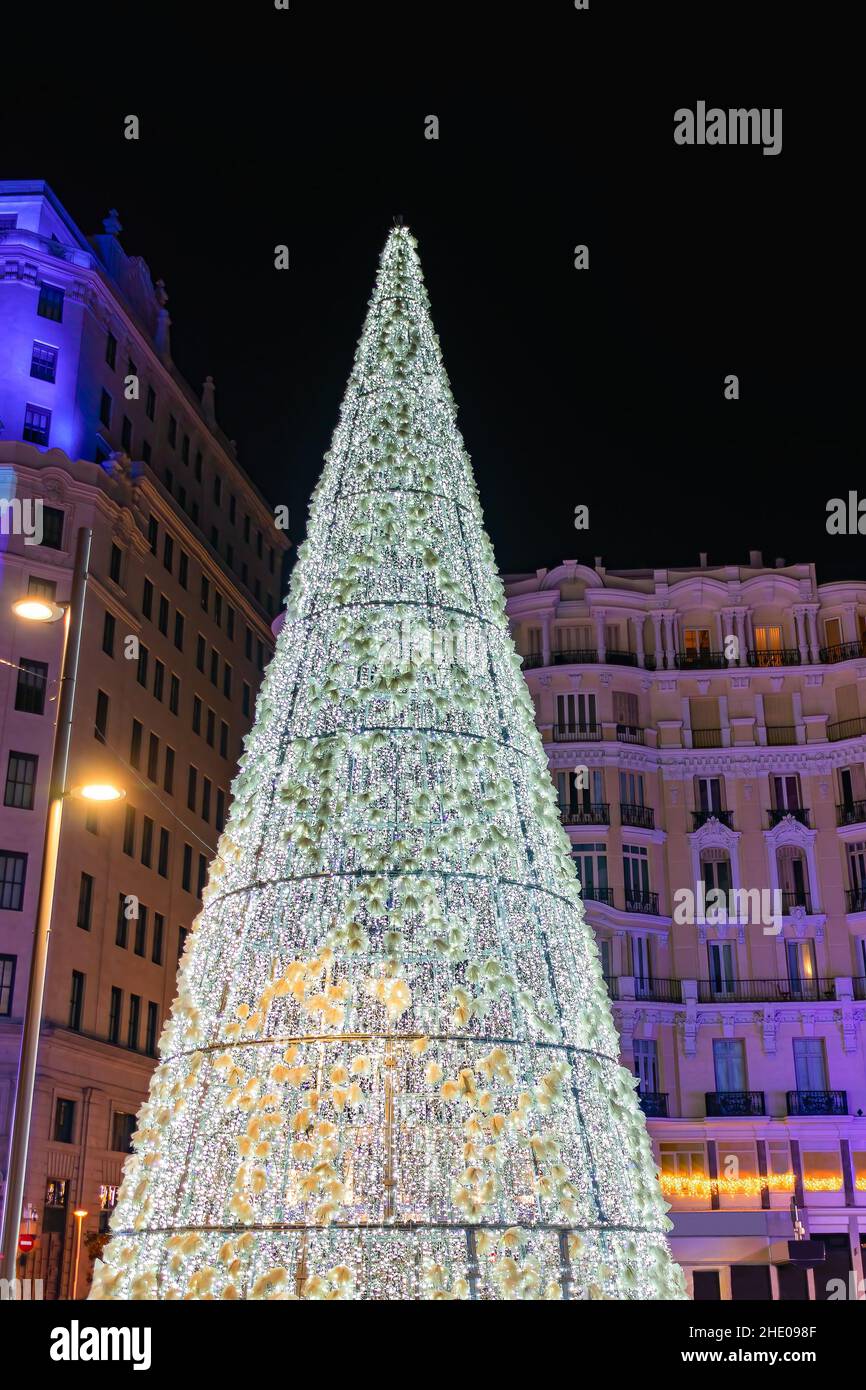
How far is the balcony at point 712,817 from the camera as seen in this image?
1503 inches

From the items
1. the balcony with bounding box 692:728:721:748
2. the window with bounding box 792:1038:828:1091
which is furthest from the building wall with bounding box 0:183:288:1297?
the window with bounding box 792:1038:828:1091

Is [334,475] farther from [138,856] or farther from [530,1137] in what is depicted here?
[138,856]

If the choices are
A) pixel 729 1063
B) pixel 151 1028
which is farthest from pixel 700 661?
pixel 151 1028

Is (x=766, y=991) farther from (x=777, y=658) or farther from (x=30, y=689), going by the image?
(x=30, y=689)

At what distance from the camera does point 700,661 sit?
1591 inches

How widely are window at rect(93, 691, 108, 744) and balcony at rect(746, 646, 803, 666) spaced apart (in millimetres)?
20510

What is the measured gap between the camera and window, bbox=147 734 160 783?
135 feet

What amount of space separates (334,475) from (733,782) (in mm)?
30875

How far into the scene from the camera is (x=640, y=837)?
3769 cm

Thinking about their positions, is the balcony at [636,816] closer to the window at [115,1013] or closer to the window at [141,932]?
the window at [141,932]

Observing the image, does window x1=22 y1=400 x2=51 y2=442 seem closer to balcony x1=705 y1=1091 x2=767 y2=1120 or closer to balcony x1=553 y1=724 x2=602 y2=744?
balcony x1=553 y1=724 x2=602 y2=744

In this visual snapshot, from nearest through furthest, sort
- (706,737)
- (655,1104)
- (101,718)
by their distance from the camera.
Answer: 1. (655,1104)
2. (101,718)
3. (706,737)

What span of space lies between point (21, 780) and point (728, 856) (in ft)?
69.3
